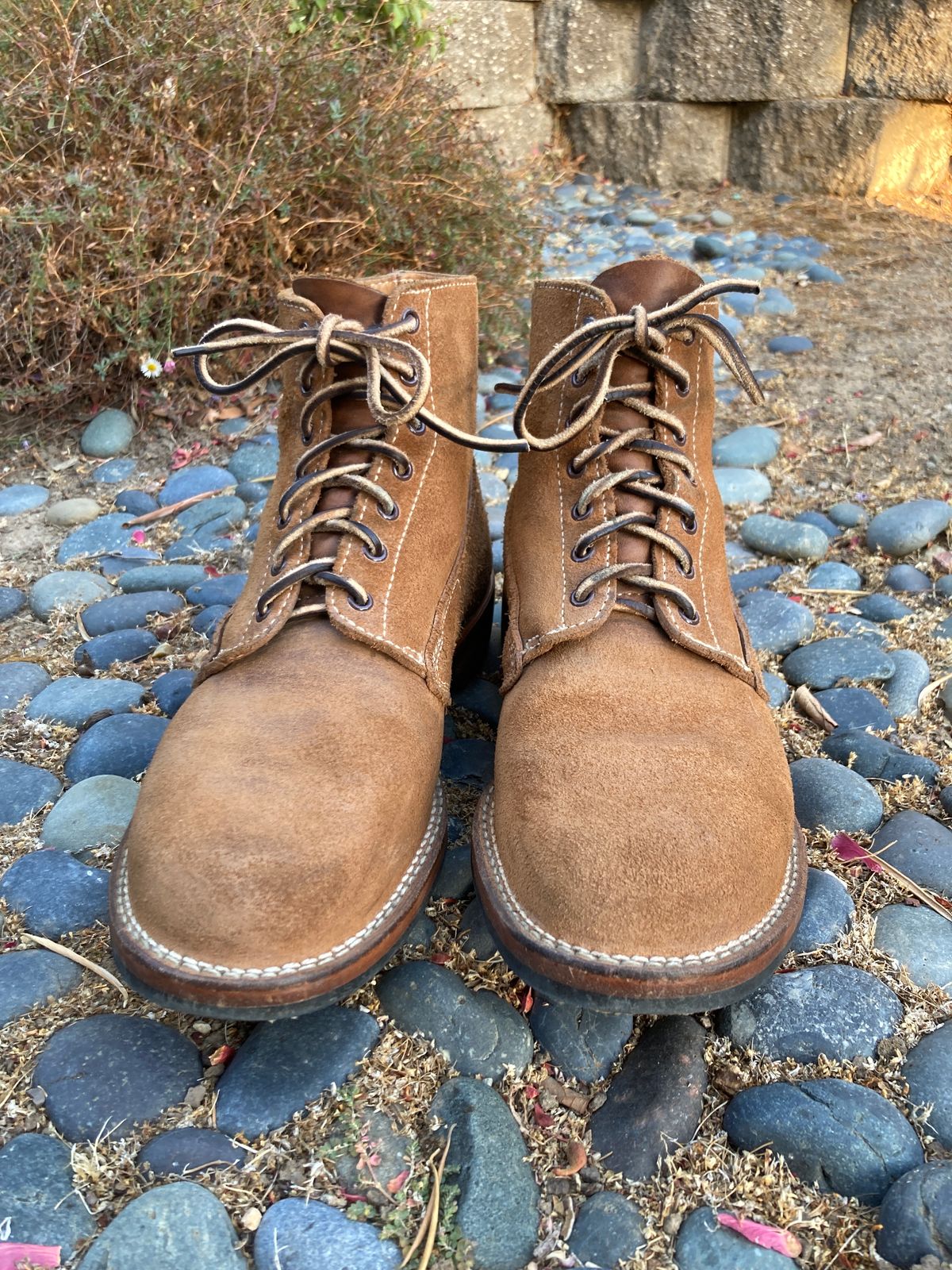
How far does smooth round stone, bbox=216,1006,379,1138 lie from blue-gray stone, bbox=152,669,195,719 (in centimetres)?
87

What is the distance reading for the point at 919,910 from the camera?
1627mm

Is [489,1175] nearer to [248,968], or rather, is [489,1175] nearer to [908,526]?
[248,968]

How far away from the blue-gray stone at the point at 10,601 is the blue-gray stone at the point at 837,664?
→ 6.40 ft

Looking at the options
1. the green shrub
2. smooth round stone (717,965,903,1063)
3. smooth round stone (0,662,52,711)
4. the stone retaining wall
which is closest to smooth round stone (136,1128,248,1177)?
smooth round stone (717,965,903,1063)

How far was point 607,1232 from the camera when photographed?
1212mm

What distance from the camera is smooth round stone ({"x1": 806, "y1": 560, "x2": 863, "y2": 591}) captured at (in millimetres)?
2582

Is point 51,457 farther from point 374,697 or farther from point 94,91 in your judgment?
point 374,697

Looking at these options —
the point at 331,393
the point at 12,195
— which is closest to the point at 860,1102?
the point at 331,393

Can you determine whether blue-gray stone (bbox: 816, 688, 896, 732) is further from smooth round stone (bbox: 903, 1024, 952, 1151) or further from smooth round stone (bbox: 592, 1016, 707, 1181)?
smooth round stone (bbox: 592, 1016, 707, 1181)

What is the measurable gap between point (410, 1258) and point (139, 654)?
5.03ft

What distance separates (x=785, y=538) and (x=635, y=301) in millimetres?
1267

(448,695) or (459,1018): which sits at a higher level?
(448,695)

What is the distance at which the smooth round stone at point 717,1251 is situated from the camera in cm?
116

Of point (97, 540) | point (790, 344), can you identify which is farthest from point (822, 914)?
point (790, 344)
